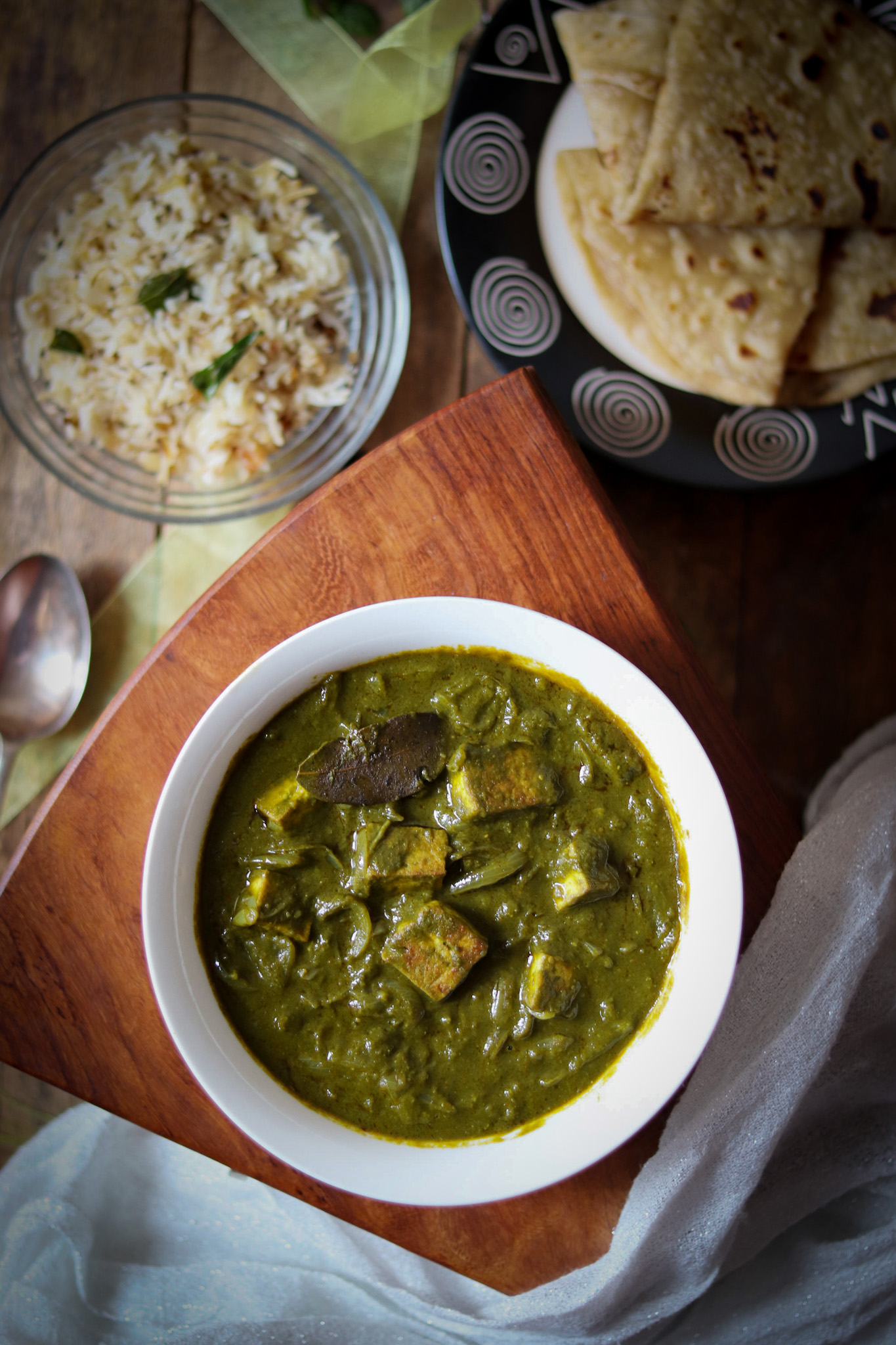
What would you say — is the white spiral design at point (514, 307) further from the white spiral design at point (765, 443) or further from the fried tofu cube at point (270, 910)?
the fried tofu cube at point (270, 910)

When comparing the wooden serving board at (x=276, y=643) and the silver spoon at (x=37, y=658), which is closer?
the wooden serving board at (x=276, y=643)

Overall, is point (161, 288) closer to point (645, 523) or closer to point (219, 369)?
point (219, 369)

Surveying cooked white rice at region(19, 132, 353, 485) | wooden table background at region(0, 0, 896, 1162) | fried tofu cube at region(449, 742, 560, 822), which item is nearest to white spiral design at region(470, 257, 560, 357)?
wooden table background at region(0, 0, 896, 1162)

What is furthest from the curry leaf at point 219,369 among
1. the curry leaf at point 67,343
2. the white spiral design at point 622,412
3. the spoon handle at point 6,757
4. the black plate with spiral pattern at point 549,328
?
the spoon handle at point 6,757

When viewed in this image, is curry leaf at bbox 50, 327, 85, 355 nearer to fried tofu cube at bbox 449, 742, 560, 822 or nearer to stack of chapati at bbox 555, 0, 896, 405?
stack of chapati at bbox 555, 0, 896, 405

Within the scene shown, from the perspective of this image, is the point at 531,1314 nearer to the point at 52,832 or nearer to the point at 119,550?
the point at 52,832

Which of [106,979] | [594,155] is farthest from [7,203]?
[106,979]
